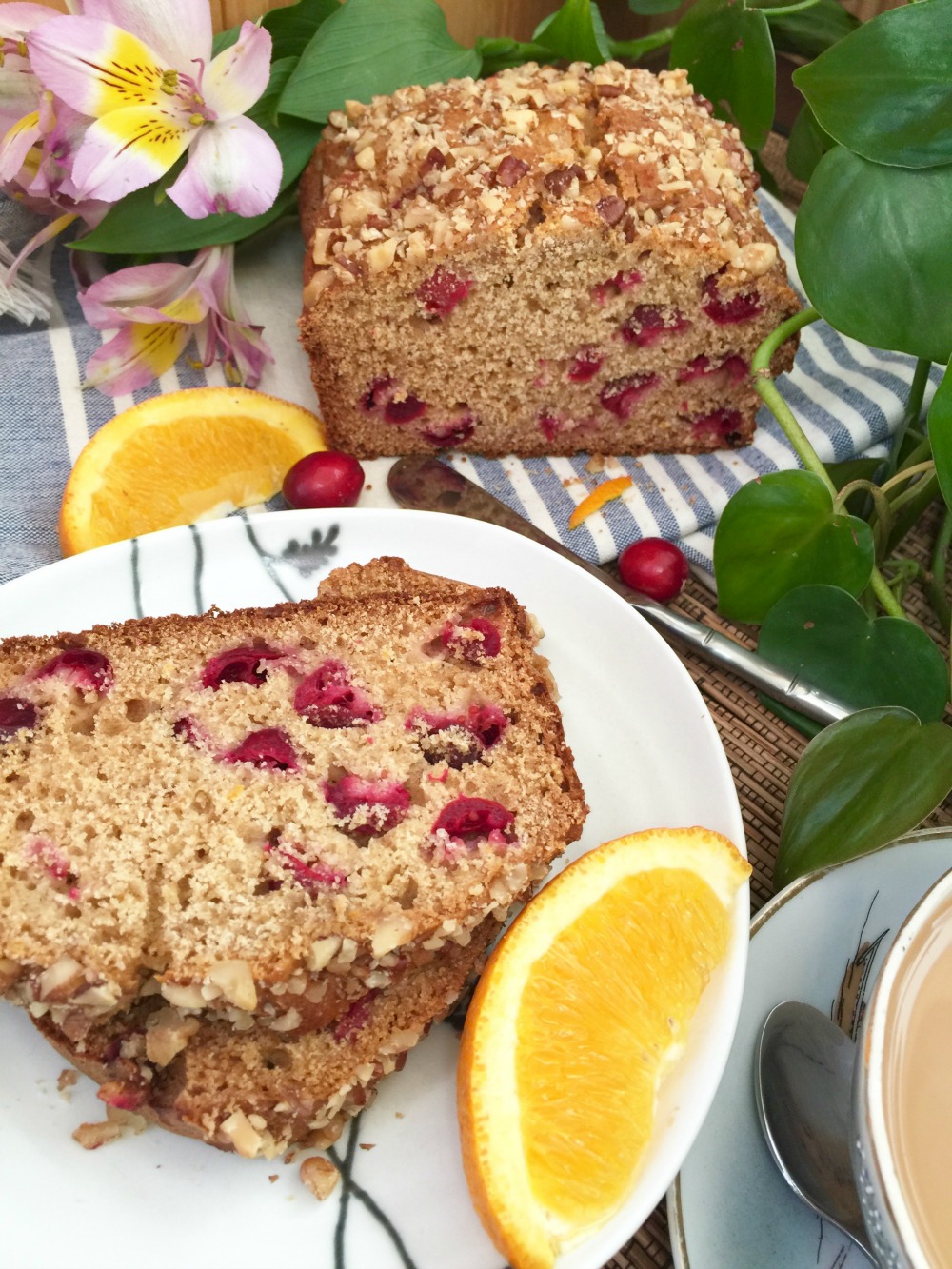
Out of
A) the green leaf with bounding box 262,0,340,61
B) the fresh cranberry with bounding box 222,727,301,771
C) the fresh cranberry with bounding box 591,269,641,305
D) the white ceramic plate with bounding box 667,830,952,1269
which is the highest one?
the green leaf with bounding box 262,0,340,61

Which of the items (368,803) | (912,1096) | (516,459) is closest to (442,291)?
(516,459)

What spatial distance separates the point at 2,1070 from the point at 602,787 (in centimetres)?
92

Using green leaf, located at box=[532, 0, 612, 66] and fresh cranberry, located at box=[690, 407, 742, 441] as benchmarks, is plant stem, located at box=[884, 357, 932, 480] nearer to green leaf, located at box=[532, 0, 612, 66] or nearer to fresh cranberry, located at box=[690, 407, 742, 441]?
fresh cranberry, located at box=[690, 407, 742, 441]

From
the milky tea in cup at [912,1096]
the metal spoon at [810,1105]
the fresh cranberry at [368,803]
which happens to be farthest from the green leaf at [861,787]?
the fresh cranberry at [368,803]

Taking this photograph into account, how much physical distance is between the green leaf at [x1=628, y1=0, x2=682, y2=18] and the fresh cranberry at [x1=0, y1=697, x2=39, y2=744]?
227 centimetres

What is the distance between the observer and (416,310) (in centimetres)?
223

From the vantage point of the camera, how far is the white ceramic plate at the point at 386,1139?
4.10 ft

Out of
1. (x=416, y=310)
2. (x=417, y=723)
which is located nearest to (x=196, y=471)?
(x=416, y=310)

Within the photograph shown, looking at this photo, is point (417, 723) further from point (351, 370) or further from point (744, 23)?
point (744, 23)

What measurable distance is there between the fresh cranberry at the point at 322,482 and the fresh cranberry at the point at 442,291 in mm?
363

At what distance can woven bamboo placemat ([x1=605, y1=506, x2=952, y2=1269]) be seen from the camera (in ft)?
5.96

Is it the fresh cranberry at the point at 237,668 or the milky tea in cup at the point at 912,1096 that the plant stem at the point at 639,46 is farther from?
the milky tea in cup at the point at 912,1096

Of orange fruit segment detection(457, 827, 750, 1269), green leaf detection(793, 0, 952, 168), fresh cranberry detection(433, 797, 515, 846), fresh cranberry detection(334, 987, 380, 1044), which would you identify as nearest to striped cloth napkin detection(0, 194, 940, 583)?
green leaf detection(793, 0, 952, 168)

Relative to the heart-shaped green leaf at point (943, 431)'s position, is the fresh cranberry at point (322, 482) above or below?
below
